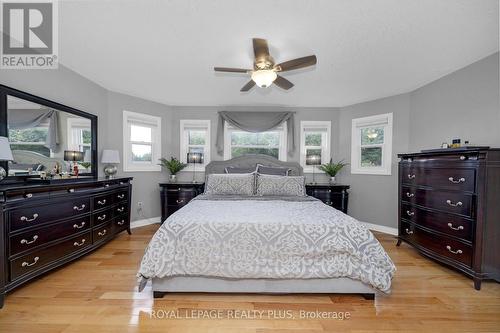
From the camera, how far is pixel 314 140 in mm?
4672

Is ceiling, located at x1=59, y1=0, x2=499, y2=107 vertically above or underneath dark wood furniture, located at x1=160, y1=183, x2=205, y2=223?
above

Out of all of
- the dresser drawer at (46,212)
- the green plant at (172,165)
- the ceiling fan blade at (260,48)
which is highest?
the ceiling fan blade at (260,48)

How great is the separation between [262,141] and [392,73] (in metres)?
2.54

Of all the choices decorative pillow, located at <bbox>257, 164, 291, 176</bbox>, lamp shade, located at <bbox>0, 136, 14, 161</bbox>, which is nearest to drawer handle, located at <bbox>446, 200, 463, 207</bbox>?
decorative pillow, located at <bbox>257, 164, 291, 176</bbox>

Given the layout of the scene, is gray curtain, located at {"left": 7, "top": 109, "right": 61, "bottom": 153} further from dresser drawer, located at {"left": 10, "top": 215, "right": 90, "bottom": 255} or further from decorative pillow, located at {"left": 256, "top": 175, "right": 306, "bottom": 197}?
decorative pillow, located at {"left": 256, "top": 175, "right": 306, "bottom": 197}

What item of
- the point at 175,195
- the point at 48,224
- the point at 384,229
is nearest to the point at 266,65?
Result: the point at 48,224

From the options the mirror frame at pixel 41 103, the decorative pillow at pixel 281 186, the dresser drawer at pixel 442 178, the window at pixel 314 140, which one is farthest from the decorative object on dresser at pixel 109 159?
the dresser drawer at pixel 442 178

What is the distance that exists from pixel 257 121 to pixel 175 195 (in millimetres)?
2253

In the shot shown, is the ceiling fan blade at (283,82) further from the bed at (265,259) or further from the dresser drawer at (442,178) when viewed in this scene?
the dresser drawer at (442,178)

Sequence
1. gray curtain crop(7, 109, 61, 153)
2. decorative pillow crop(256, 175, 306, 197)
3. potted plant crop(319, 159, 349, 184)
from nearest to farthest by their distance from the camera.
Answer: gray curtain crop(7, 109, 61, 153), decorative pillow crop(256, 175, 306, 197), potted plant crop(319, 159, 349, 184)

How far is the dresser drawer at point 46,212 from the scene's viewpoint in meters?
1.89

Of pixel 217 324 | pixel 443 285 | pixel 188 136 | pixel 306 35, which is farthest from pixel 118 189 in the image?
pixel 443 285

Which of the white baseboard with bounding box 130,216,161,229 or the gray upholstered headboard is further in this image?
the gray upholstered headboard

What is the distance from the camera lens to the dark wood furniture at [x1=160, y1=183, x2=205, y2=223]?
4.11 meters
